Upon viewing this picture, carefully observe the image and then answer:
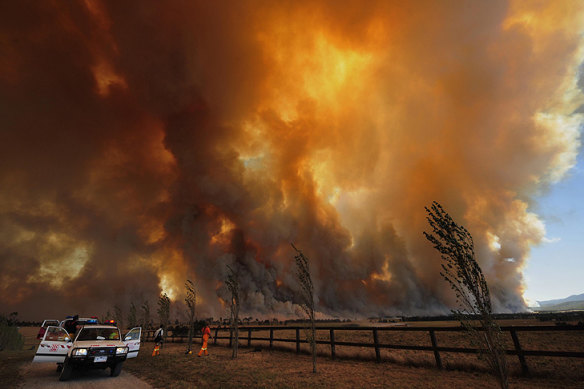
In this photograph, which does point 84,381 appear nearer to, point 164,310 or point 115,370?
point 115,370

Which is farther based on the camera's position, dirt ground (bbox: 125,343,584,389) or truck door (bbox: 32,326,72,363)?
truck door (bbox: 32,326,72,363)

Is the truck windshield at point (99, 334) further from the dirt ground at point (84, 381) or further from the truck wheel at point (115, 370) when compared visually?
the dirt ground at point (84, 381)

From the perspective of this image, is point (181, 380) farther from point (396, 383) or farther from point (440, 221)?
point (440, 221)

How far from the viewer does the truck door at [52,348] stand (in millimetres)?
10438

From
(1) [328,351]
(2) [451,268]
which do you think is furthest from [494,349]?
(1) [328,351]

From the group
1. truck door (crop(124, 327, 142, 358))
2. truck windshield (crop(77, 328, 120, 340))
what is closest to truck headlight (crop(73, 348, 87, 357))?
truck windshield (crop(77, 328, 120, 340))

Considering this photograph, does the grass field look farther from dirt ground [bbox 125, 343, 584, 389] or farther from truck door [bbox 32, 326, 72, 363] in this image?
truck door [bbox 32, 326, 72, 363]

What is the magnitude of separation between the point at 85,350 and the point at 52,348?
2.91 m

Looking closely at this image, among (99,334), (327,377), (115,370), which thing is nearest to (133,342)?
(99,334)

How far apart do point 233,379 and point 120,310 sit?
56399mm

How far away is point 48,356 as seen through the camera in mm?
10516

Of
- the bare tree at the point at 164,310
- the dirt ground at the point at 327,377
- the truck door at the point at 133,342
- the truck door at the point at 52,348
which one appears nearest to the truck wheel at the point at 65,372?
the truck door at the point at 52,348

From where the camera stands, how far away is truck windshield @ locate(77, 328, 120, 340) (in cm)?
1052

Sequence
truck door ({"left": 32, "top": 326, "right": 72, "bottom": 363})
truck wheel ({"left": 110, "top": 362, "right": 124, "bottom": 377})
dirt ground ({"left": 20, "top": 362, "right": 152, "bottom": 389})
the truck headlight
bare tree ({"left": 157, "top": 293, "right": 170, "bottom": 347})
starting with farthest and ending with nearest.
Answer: bare tree ({"left": 157, "top": 293, "right": 170, "bottom": 347}), truck door ({"left": 32, "top": 326, "right": 72, "bottom": 363}), truck wheel ({"left": 110, "top": 362, "right": 124, "bottom": 377}), the truck headlight, dirt ground ({"left": 20, "top": 362, "right": 152, "bottom": 389})
